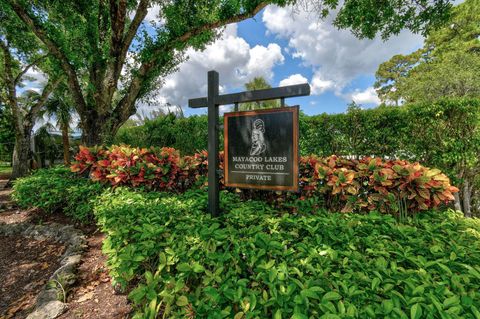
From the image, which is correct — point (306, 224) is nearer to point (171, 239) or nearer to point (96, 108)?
point (171, 239)

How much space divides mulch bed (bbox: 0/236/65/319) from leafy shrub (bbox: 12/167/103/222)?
64cm

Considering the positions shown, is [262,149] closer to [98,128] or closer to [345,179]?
[345,179]

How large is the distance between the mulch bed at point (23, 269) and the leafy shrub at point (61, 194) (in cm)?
64

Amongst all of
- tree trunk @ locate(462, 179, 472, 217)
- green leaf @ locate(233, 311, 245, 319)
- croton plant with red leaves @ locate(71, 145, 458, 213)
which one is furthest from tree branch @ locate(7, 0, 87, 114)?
tree trunk @ locate(462, 179, 472, 217)

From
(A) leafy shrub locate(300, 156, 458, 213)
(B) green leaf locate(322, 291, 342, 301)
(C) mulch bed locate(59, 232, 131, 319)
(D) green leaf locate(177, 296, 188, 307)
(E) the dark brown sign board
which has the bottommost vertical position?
(C) mulch bed locate(59, 232, 131, 319)

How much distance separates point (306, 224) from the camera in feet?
7.29

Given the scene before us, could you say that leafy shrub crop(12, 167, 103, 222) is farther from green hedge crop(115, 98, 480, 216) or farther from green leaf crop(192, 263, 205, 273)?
green hedge crop(115, 98, 480, 216)

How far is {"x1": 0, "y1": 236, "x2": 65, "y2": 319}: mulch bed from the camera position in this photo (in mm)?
2630

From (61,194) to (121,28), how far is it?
415cm

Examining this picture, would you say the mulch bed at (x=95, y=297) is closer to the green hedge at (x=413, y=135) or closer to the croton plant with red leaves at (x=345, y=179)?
the croton plant with red leaves at (x=345, y=179)

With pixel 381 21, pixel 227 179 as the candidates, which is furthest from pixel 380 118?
pixel 227 179

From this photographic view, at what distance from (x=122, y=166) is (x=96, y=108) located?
3412 millimetres

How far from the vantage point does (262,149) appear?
2.73 metres

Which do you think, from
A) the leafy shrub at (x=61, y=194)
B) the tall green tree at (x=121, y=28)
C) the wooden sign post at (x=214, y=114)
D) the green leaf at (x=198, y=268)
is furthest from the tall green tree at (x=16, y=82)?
the green leaf at (x=198, y=268)
